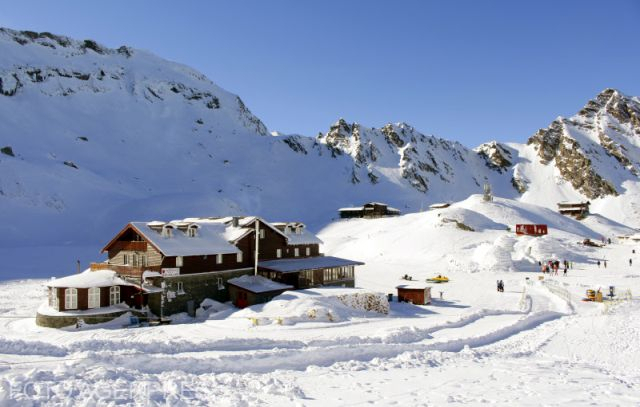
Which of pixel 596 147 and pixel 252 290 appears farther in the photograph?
pixel 596 147

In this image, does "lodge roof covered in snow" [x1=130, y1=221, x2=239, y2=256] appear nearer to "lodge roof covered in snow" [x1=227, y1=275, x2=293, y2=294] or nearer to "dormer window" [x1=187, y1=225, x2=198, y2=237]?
"dormer window" [x1=187, y1=225, x2=198, y2=237]

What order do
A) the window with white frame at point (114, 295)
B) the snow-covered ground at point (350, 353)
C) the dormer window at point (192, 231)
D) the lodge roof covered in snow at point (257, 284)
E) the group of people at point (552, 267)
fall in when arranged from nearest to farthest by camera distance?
1. the snow-covered ground at point (350, 353)
2. the window with white frame at point (114, 295)
3. the lodge roof covered in snow at point (257, 284)
4. the dormer window at point (192, 231)
5. the group of people at point (552, 267)

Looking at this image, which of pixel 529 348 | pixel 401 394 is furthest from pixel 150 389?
pixel 529 348

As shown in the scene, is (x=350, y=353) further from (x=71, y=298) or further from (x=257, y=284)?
(x=71, y=298)

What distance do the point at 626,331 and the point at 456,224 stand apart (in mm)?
51996

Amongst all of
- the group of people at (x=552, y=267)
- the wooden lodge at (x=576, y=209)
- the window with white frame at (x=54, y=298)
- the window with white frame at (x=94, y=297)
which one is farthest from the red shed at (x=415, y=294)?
the wooden lodge at (x=576, y=209)

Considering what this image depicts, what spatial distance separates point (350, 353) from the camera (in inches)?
Result: 723

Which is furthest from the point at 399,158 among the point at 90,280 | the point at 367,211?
the point at 90,280

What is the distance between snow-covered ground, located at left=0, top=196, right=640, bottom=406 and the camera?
1324 centimetres

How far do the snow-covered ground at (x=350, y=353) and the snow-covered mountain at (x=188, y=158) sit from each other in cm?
4295

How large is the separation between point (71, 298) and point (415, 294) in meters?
27.1

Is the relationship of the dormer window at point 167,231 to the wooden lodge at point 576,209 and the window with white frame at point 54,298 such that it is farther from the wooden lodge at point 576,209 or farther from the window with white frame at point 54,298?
the wooden lodge at point 576,209

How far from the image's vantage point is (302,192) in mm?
129125

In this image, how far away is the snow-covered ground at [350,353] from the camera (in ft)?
43.4
